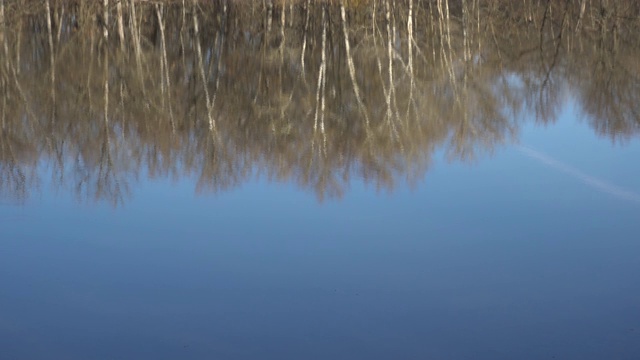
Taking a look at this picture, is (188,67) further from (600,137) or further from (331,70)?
(600,137)

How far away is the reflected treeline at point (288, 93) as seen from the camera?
9.64 m

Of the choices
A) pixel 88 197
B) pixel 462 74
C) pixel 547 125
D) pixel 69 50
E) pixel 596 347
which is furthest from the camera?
pixel 69 50

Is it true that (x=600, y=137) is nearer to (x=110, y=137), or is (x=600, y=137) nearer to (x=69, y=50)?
(x=110, y=137)

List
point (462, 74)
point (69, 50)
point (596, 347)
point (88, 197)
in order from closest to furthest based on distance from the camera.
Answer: point (596, 347) < point (88, 197) < point (462, 74) < point (69, 50)

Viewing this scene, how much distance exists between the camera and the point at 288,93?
1275cm

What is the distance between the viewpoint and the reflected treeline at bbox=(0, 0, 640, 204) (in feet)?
31.6

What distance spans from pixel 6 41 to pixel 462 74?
7319mm

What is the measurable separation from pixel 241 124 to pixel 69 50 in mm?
6089

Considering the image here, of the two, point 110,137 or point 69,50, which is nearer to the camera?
point 110,137

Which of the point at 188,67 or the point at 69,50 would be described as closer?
the point at 188,67

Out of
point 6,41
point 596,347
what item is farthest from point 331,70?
point 596,347

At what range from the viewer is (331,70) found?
47.8ft

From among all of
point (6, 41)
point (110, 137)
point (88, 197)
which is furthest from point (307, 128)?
point (6, 41)

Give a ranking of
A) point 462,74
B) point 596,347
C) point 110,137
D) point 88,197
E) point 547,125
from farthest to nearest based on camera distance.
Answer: point 462,74 → point 547,125 → point 110,137 → point 88,197 → point 596,347
